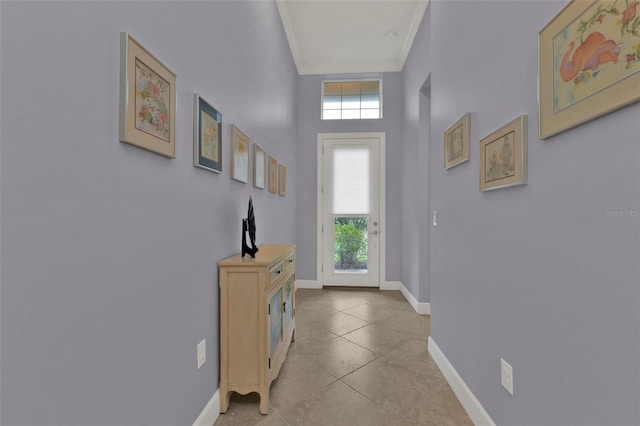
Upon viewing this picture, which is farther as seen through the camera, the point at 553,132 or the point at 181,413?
the point at 181,413

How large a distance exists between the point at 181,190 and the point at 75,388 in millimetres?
788

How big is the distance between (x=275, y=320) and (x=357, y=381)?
2.41 ft

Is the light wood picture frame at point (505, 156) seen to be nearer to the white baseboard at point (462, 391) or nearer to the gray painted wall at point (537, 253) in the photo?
the gray painted wall at point (537, 253)

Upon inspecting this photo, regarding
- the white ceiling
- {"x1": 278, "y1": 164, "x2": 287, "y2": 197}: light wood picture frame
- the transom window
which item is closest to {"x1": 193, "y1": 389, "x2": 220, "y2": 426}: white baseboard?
{"x1": 278, "y1": 164, "x2": 287, "y2": 197}: light wood picture frame

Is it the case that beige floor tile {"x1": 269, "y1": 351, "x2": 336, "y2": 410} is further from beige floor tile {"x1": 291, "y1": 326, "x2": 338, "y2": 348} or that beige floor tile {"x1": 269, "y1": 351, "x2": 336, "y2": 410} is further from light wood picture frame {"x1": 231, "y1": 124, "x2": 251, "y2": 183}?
light wood picture frame {"x1": 231, "y1": 124, "x2": 251, "y2": 183}

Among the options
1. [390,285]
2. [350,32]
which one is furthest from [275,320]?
[350,32]

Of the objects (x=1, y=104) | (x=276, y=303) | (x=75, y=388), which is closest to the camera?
(x=1, y=104)

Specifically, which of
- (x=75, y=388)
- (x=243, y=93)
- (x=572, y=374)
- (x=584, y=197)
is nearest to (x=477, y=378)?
(x=572, y=374)

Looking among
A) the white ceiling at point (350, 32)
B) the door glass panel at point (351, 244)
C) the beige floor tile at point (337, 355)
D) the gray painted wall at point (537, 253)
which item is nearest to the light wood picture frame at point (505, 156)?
the gray painted wall at point (537, 253)

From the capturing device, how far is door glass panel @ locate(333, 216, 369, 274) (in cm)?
443

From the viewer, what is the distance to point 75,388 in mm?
789

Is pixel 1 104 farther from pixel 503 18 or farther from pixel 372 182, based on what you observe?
pixel 372 182

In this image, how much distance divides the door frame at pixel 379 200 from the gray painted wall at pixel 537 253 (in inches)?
90.9

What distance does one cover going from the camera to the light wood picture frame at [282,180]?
3306mm
